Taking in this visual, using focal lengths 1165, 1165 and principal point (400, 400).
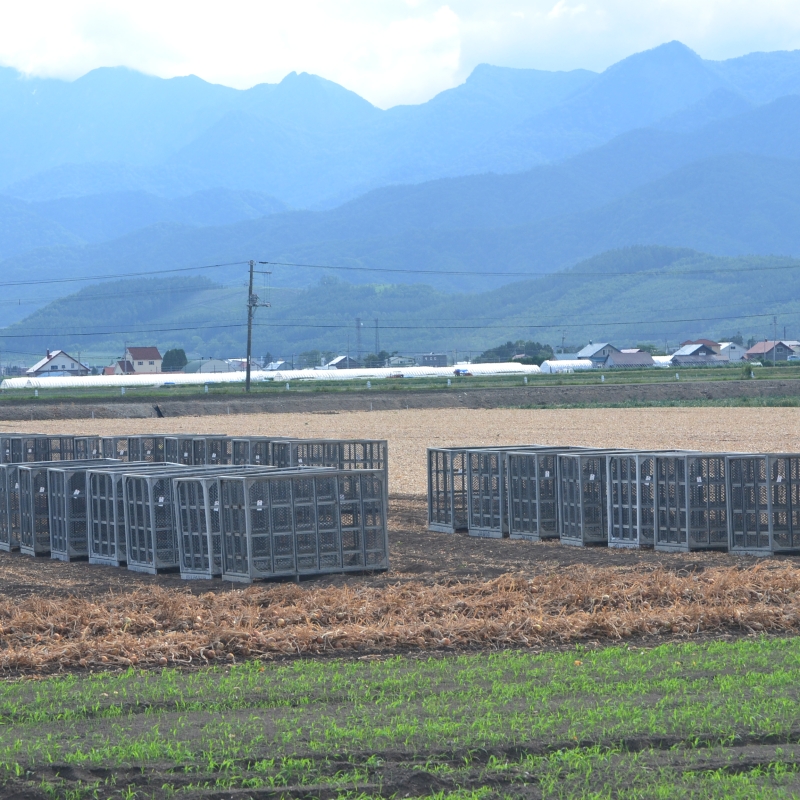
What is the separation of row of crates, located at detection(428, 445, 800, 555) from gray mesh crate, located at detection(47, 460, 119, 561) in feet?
20.5

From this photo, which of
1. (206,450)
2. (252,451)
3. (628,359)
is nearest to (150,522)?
(252,451)

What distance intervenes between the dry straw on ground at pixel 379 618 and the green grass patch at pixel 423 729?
0.78m

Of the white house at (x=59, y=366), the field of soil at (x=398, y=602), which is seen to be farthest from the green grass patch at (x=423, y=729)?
the white house at (x=59, y=366)

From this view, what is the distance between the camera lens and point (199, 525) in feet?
52.6

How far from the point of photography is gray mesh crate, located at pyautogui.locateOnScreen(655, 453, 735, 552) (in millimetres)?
17422

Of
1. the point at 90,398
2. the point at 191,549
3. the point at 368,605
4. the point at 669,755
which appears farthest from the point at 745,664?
the point at 90,398

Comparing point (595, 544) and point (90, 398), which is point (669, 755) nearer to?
point (595, 544)

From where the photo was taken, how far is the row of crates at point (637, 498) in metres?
17.3

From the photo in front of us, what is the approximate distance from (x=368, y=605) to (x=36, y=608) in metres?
3.68

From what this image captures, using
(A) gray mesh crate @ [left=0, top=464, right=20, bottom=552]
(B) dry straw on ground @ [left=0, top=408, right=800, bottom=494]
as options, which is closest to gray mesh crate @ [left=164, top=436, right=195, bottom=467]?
(A) gray mesh crate @ [left=0, top=464, right=20, bottom=552]

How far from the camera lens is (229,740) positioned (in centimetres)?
771

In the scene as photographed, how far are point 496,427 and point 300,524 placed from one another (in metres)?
34.5

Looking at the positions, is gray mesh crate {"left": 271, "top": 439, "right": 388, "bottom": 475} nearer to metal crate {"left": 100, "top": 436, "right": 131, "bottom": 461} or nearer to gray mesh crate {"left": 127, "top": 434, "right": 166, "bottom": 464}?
gray mesh crate {"left": 127, "top": 434, "right": 166, "bottom": 464}

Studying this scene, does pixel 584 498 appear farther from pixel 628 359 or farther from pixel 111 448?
pixel 628 359
